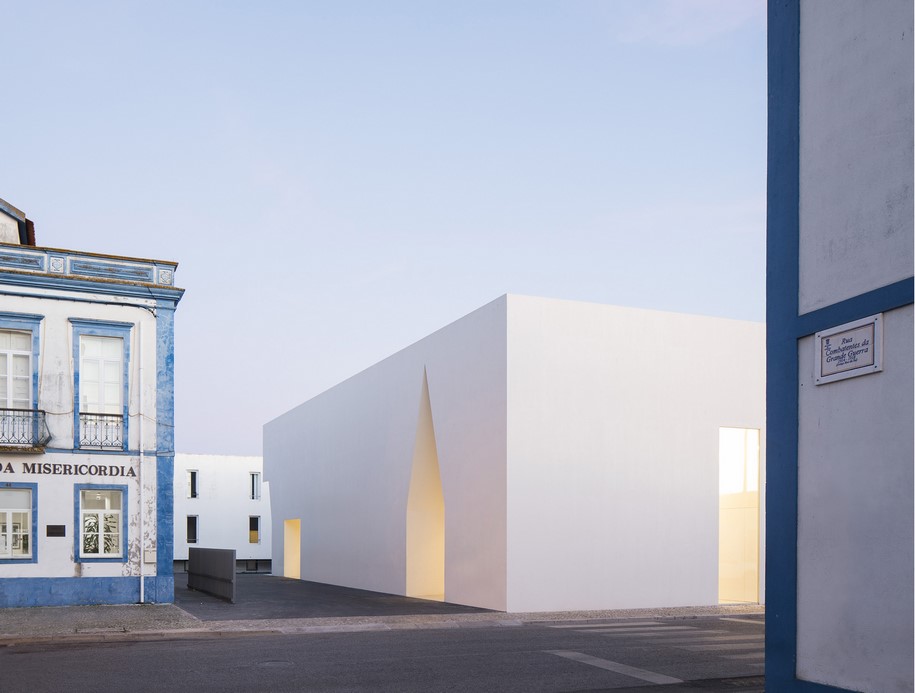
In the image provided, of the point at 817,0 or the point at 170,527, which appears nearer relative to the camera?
the point at 817,0

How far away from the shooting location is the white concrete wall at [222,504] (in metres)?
51.8

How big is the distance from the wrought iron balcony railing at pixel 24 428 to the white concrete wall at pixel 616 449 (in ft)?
33.0

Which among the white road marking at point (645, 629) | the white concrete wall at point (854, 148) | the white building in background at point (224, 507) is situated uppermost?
the white concrete wall at point (854, 148)

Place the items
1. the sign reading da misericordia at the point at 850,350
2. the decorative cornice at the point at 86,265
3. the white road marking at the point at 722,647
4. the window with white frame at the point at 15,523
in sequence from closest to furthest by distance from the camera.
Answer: the sign reading da misericordia at the point at 850,350 < the white road marking at the point at 722,647 < the window with white frame at the point at 15,523 < the decorative cornice at the point at 86,265

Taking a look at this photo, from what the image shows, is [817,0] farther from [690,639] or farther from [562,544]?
[562,544]

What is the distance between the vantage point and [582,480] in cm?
2103

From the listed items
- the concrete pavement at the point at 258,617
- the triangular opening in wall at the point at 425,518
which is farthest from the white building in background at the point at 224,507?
the concrete pavement at the point at 258,617

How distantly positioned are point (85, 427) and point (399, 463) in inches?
349

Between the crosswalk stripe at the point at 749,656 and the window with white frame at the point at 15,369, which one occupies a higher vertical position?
the window with white frame at the point at 15,369

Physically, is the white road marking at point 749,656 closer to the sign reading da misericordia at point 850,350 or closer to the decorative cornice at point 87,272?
the sign reading da misericordia at point 850,350

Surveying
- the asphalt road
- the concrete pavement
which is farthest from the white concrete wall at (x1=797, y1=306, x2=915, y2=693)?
the concrete pavement

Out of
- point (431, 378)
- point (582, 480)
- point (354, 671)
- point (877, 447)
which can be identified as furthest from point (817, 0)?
point (431, 378)

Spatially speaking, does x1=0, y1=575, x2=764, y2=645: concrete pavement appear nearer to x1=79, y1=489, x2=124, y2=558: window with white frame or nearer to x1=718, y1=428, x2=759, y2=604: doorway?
x1=79, y1=489, x2=124, y2=558: window with white frame

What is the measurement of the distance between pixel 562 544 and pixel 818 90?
14051mm
